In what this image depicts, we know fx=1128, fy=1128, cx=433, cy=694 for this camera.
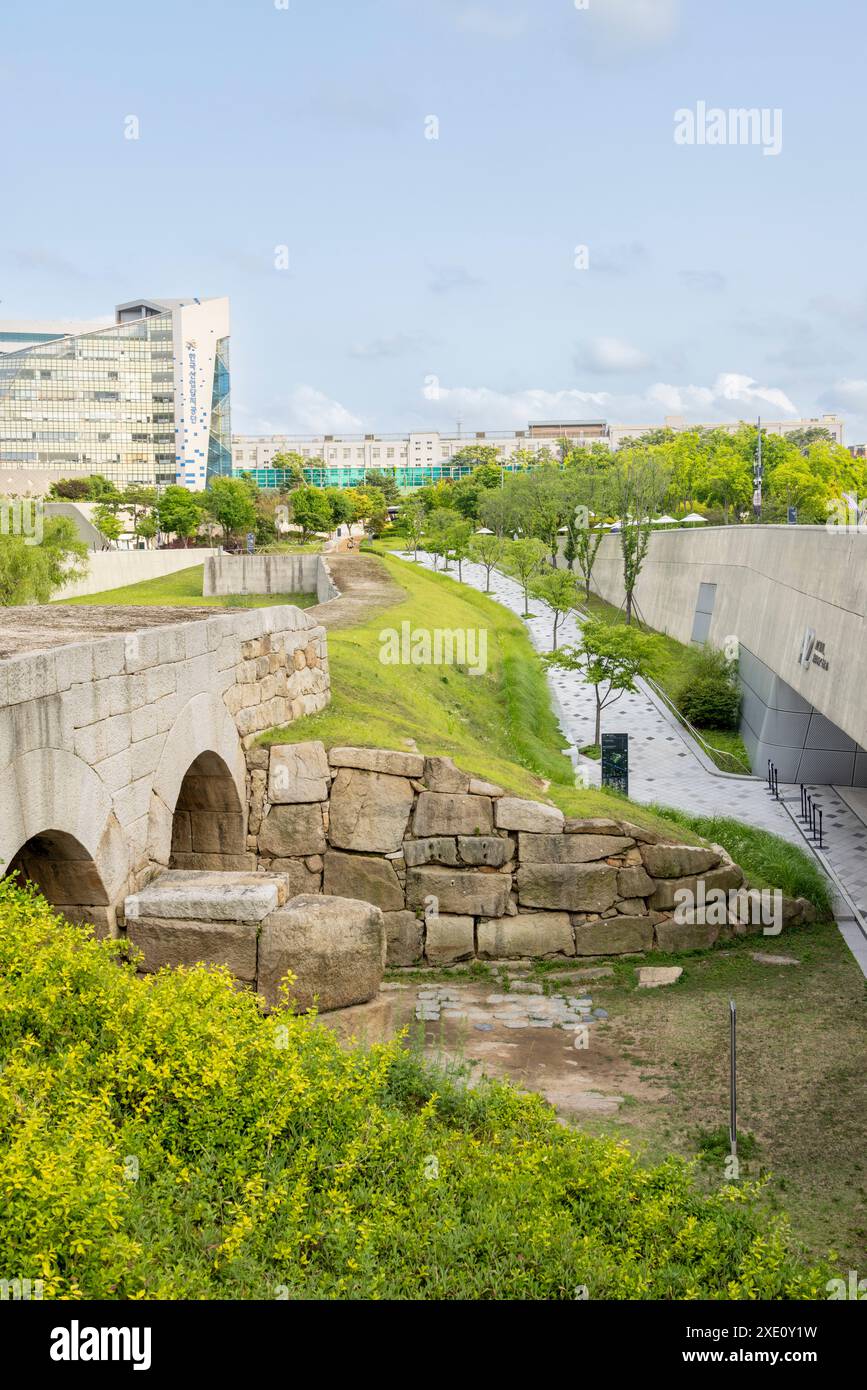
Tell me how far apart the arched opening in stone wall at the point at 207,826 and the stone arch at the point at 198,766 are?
0.04 feet

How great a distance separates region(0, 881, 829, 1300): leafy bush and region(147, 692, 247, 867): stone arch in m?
2.37

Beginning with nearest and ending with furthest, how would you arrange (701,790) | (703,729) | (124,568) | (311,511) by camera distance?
(701,790)
(703,729)
(124,568)
(311,511)

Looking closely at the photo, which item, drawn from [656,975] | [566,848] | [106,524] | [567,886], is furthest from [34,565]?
[106,524]

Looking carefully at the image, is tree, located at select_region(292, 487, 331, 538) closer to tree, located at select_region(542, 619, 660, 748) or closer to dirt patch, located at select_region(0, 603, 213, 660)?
tree, located at select_region(542, 619, 660, 748)

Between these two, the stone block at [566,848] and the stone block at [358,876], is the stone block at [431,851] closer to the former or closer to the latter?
the stone block at [358,876]

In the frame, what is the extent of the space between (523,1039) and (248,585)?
22.1m

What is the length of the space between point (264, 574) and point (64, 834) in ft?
79.8

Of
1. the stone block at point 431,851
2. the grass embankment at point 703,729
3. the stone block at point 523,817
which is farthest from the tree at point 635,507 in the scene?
the stone block at point 431,851

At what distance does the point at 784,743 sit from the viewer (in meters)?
23.4

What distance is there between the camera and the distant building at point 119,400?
114 m

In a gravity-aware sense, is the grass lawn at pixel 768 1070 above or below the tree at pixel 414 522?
below

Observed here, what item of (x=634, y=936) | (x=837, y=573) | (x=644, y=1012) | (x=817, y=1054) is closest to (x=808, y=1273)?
(x=817, y=1054)

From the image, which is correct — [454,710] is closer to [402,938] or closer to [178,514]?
[402,938]

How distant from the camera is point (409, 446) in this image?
174 m
